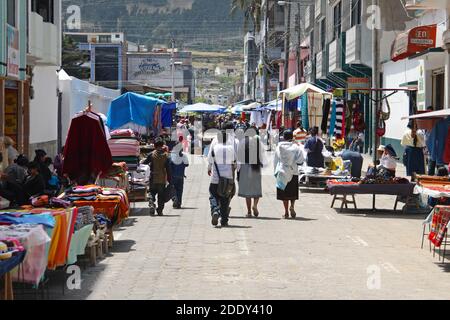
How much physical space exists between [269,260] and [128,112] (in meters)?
14.6

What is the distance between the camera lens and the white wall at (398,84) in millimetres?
32609

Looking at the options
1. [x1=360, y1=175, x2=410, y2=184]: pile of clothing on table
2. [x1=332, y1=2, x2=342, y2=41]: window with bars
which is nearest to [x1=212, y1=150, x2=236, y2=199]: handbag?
[x1=360, y1=175, x2=410, y2=184]: pile of clothing on table

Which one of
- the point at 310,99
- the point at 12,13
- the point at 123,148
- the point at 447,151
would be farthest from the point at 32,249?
the point at 310,99

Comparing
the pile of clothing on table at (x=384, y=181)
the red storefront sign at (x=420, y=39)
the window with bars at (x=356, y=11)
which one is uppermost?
the window with bars at (x=356, y=11)

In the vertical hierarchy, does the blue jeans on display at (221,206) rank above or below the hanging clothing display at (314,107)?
below

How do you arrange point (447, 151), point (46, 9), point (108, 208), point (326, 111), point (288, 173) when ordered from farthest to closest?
point (46, 9) → point (326, 111) → point (288, 173) → point (447, 151) → point (108, 208)

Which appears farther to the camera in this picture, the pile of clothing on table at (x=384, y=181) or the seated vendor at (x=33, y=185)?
the pile of clothing on table at (x=384, y=181)

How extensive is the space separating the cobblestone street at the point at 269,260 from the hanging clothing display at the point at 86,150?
1.23 meters

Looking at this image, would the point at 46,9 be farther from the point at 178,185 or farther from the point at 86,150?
the point at 86,150

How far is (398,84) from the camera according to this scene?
34.9 m

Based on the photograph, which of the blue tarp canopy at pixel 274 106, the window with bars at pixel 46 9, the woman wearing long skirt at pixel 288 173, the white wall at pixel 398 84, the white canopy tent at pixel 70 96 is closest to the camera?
the woman wearing long skirt at pixel 288 173

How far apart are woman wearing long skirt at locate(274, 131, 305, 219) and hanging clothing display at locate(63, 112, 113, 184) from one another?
3.63 metres

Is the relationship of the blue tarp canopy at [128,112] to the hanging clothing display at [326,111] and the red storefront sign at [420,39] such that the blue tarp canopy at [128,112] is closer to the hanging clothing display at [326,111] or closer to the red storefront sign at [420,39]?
the hanging clothing display at [326,111]

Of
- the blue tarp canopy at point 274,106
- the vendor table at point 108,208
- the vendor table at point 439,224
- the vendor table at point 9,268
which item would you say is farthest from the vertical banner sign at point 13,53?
the blue tarp canopy at point 274,106
